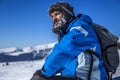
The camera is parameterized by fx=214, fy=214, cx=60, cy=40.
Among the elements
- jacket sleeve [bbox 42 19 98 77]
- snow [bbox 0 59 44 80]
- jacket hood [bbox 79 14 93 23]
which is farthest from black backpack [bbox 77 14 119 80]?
snow [bbox 0 59 44 80]

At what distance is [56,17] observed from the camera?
2.82 m

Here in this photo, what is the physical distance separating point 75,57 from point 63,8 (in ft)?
2.60

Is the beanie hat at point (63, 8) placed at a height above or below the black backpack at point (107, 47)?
above

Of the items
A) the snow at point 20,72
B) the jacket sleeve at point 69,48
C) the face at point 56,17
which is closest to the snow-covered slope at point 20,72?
the snow at point 20,72

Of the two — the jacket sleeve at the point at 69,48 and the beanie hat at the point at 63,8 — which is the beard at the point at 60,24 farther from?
the jacket sleeve at the point at 69,48

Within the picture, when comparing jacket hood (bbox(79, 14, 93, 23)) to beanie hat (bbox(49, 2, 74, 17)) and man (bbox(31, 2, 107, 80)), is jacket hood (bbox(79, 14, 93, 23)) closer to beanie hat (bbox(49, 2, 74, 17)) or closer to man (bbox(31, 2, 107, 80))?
man (bbox(31, 2, 107, 80))

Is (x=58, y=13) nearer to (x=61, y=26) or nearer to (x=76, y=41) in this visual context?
(x=61, y=26)

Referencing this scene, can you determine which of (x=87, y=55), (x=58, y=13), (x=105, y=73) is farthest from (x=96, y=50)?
(x=58, y=13)

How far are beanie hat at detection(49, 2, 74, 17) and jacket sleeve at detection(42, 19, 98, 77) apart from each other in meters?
0.48

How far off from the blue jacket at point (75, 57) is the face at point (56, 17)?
40 cm

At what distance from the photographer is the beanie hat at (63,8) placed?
2.80 m

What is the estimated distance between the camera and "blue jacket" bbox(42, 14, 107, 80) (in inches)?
89.5

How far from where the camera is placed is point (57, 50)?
7.63 ft

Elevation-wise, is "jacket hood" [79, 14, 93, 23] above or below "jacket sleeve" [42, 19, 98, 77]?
above
